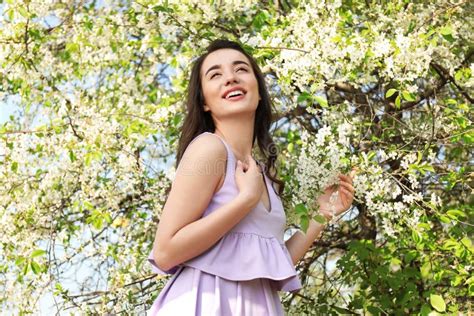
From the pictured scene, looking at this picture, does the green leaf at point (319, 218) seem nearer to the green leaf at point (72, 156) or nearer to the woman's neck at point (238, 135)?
the woman's neck at point (238, 135)

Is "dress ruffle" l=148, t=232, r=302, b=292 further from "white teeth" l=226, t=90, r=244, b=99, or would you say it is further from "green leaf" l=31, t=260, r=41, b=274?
"green leaf" l=31, t=260, r=41, b=274

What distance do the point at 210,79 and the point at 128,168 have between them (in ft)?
4.70

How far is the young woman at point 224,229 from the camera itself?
189 cm

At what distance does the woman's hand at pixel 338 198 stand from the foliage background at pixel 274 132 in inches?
7.6

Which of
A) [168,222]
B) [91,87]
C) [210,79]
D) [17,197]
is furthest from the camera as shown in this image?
[91,87]

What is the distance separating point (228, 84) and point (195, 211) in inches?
18.3

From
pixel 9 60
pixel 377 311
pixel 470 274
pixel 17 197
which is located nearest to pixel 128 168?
pixel 17 197

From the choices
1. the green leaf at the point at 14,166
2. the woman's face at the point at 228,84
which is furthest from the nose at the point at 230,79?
the green leaf at the point at 14,166

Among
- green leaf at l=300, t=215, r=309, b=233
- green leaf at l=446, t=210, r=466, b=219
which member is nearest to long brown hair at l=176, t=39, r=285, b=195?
green leaf at l=300, t=215, r=309, b=233

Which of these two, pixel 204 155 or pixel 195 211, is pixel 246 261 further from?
pixel 204 155

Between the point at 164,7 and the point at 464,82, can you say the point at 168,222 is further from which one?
the point at 464,82

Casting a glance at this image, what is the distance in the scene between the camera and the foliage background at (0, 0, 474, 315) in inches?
120

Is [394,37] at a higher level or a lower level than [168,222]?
lower

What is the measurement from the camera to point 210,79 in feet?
7.38
